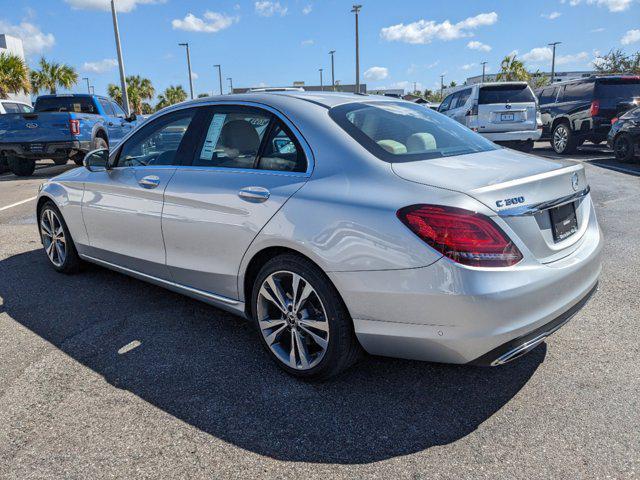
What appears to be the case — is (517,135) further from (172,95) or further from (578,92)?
(172,95)

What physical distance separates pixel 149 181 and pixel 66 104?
37.4 feet

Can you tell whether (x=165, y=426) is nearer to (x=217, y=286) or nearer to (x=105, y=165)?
(x=217, y=286)

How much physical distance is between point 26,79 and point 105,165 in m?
33.5

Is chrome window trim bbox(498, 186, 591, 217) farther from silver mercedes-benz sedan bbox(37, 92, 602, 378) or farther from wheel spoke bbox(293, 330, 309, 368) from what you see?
wheel spoke bbox(293, 330, 309, 368)

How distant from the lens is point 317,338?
9.29ft

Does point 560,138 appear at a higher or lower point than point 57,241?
higher

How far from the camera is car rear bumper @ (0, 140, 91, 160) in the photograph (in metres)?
11.6

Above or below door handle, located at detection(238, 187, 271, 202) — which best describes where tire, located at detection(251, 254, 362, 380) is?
below

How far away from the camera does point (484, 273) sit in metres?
2.31

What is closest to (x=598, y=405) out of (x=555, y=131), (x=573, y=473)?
(x=573, y=473)

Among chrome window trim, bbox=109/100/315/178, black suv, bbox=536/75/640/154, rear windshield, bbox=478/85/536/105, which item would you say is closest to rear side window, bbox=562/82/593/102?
black suv, bbox=536/75/640/154

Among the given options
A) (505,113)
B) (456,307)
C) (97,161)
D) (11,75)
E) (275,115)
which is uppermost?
(11,75)

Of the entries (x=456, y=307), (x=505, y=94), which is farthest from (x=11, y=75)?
(x=456, y=307)

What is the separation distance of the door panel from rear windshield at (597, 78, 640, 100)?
13.2m
